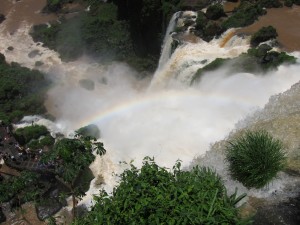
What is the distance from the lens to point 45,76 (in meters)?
42.9

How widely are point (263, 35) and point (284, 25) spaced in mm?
3794

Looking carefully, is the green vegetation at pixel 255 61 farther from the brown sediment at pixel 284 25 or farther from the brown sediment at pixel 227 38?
the brown sediment at pixel 227 38

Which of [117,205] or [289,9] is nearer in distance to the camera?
[117,205]

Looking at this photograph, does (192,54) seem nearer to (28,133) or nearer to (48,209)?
(28,133)

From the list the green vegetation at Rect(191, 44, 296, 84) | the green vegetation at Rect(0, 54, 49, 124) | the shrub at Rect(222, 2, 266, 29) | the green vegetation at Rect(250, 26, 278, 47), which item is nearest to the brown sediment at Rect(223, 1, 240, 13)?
the shrub at Rect(222, 2, 266, 29)

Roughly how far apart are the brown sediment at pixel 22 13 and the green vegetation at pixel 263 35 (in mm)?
29817

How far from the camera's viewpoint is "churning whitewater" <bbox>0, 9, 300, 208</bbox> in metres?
25.7

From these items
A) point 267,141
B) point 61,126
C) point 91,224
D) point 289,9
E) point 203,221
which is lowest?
point 61,126

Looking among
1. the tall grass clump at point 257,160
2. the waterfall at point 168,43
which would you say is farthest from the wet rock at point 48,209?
the waterfall at point 168,43

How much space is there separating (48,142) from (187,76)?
1192 cm

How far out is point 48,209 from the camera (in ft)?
85.6

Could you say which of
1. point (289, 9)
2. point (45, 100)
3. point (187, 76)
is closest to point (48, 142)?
point (45, 100)

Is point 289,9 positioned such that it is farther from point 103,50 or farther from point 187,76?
point 103,50

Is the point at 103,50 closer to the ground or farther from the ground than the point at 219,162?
closer to the ground
